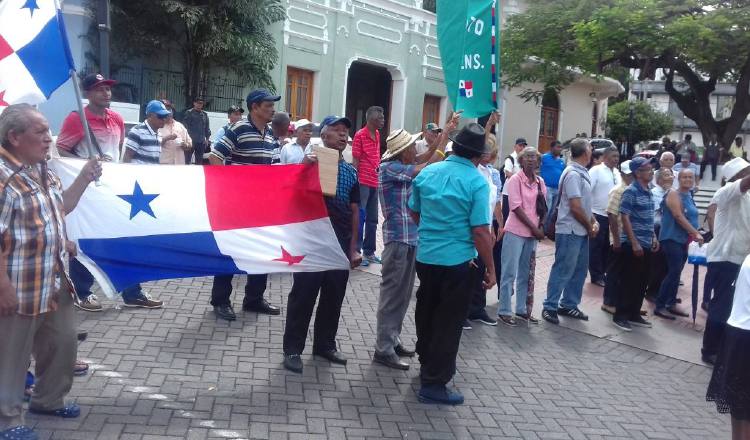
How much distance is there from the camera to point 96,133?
20.7 feet

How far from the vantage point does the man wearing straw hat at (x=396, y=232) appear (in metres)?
5.91

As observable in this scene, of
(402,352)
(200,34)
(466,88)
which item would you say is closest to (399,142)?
(466,88)

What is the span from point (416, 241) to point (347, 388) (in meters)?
1.28

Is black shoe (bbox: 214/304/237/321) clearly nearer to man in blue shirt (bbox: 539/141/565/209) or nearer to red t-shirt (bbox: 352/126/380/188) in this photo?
red t-shirt (bbox: 352/126/380/188)

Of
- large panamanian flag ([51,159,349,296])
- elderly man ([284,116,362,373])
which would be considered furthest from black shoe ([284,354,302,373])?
large panamanian flag ([51,159,349,296])

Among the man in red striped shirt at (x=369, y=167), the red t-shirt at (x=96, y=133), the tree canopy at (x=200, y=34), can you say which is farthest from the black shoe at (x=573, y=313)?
the tree canopy at (x=200, y=34)

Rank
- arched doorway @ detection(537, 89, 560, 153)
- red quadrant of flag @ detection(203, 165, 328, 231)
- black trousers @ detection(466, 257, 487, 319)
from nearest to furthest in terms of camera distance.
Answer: red quadrant of flag @ detection(203, 165, 328, 231) < black trousers @ detection(466, 257, 487, 319) < arched doorway @ detection(537, 89, 560, 153)

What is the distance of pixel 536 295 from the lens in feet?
30.6

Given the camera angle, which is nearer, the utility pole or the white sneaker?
the white sneaker

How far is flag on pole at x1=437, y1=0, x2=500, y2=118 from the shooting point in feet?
20.8

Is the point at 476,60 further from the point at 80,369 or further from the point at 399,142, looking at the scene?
the point at 80,369

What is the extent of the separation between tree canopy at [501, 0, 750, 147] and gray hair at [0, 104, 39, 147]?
1703 centimetres

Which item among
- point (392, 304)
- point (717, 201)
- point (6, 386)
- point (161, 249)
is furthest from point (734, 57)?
point (6, 386)

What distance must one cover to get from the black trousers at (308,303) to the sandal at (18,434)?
199 cm
